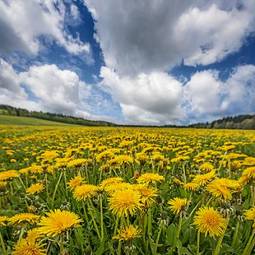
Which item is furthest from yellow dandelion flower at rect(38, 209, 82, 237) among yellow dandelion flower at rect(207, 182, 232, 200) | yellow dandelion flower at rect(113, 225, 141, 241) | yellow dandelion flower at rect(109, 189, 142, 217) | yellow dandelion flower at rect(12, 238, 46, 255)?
yellow dandelion flower at rect(207, 182, 232, 200)

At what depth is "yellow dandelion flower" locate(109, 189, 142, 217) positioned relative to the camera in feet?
5.72

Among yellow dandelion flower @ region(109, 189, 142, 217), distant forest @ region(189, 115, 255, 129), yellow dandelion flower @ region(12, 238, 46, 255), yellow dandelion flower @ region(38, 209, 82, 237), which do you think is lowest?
yellow dandelion flower @ region(12, 238, 46, 255)

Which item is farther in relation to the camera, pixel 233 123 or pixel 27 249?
pixel 233 123

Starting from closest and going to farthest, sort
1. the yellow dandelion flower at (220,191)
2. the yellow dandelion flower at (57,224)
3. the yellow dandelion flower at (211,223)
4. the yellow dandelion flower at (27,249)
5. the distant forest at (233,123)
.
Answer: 1. the yellow dandelion flower at (57,224)
2. the yellow dandelion flower at (27,249)
3. the yellow dandelion flower at (211,223)
4. the yellow dandelion flower at (220,191)
5. the distant forest at (233,123)

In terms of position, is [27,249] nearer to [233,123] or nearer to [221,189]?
[221,189]

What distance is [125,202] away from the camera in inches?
69.4

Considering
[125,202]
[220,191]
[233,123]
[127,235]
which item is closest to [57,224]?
[125,202]

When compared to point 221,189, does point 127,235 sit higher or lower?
lower

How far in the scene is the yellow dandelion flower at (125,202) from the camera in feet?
5.72

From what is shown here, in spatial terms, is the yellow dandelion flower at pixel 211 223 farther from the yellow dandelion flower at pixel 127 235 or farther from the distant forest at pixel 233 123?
the distant forest at pixel 233 123

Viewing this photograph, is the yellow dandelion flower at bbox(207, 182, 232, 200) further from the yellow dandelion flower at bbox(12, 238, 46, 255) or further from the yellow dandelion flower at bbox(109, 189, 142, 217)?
the yellow dandelion flower at bbox(12, 238, 46, 255)

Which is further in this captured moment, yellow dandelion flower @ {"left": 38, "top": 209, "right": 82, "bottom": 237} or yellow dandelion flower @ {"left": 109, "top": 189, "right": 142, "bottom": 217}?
yellow dandelion flower @ {"left": 109, "top": 189, "right": 142, "bottom": 217}

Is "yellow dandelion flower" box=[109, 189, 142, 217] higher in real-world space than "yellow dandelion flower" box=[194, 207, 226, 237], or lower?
higher

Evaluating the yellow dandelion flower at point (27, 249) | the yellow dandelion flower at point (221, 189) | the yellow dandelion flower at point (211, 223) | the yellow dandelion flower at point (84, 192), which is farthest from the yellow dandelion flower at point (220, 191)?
the yellow dandelion flower at point (27, 249)
